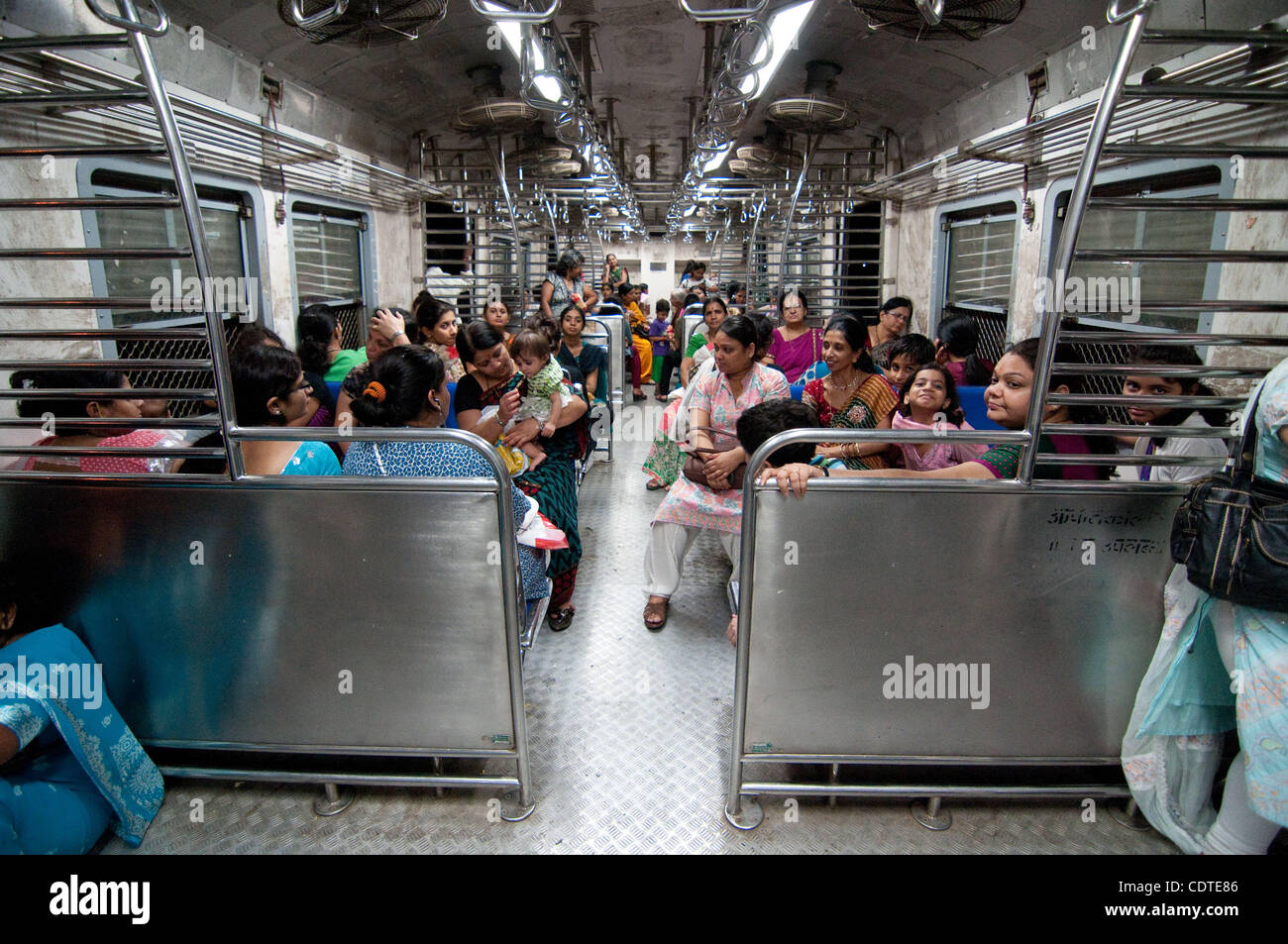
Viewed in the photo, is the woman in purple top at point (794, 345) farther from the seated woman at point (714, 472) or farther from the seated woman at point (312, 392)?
the seated woman at point (312, 392)

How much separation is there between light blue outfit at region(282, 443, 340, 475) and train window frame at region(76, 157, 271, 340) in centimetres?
57

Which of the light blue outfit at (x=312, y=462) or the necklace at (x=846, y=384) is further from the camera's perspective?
the necklace at (x=846, y=384)

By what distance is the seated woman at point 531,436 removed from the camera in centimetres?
321

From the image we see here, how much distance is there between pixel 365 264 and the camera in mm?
6223

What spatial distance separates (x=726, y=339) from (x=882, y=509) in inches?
59.5

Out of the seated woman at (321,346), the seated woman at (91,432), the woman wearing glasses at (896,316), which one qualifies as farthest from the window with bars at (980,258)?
the seated woman at (91,432)

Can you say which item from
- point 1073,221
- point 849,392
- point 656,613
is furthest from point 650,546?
point 1073,221

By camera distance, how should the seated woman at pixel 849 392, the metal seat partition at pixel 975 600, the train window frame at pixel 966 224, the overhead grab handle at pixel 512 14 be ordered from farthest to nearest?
the train window frame at pixel 966 224 < the seated woman at pixel 849 392 < the overhead grab handle at pixel 512 14 < the metal seat partition at pixel 975 600

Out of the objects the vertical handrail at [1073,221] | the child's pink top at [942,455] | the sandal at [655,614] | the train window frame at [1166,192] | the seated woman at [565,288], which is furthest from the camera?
the seated woman at [565,288]

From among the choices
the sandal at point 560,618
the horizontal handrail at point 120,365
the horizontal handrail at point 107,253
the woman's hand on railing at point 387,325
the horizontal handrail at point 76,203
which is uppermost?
the horizontal handrail at point 76,203

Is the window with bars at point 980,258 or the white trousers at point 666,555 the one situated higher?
the window with bars at point 980,258

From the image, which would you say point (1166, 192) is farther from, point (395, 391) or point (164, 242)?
point (164, 242)

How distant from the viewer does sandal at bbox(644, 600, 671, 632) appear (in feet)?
10.9

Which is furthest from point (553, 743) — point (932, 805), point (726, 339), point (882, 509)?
point (726, 339)
